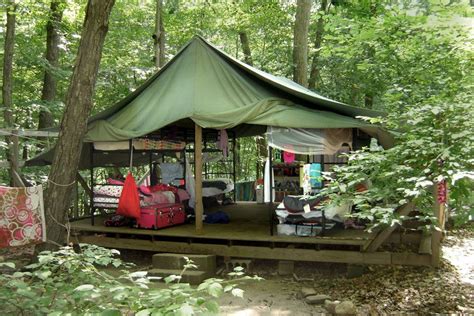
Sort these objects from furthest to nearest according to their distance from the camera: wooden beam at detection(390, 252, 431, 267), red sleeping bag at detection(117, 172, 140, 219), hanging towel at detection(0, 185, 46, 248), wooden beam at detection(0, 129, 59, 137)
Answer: red sleeping bag at detection(117, 172, 140, 219) < wooden beam at detection(0, 129, 59, 137) < wooden beam at detection(390, 252, 431, 267) < hanging towel at detection(0, 185, 46, 248)

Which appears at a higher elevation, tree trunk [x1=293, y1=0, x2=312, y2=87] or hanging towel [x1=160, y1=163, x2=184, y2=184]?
tree trunk [x1=293, y1=0, x2=312, y2=87]

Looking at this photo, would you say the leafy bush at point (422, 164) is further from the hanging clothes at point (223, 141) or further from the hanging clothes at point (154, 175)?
the hanging clothes at point (154, 175)

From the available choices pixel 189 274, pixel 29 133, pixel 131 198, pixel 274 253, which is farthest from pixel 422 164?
pixel 29 133

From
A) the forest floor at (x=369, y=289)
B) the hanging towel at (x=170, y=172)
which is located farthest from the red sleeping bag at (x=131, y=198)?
the hanging towel at (x=170, y=172)

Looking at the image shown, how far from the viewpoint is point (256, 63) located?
591 inches

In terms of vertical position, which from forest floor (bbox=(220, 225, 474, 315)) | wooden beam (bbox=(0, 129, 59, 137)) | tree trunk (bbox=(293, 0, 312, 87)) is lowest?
forest floor (bbox=(220, 225, 474, 315))

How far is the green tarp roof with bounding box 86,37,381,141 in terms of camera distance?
677cm

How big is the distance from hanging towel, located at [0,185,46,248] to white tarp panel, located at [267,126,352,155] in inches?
134

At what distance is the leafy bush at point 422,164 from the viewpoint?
3.79 meters

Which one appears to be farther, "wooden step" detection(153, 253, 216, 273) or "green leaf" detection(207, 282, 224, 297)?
"wooden step" detection(153, 253, 216, 273)

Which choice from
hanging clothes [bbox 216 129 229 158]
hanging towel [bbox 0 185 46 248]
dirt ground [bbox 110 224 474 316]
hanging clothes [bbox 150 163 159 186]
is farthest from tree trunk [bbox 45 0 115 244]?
hanging clothes [bbox 216 129 229 158]

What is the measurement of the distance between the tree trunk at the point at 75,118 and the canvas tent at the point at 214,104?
1498 mm

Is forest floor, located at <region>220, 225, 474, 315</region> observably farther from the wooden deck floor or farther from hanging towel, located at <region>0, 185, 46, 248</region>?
hanging towel, located at <region>0, 185, 46, 248</region>

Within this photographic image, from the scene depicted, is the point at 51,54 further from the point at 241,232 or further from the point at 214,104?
the point at 241,232
